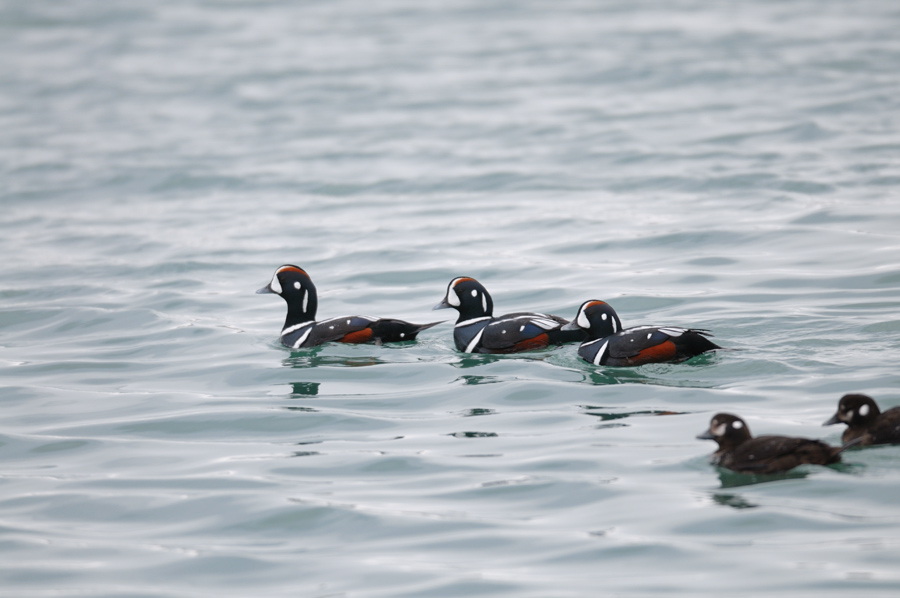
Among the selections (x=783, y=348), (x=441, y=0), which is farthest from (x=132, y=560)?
(x=441, y=0)

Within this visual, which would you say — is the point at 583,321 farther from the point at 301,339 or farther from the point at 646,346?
the point at 301,339

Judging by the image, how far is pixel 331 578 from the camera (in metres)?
6.79

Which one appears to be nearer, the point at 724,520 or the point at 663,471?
the point at 724,520

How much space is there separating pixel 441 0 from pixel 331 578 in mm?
39281

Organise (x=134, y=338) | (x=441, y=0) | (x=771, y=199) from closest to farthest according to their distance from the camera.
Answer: (x=134, y=338) → (x=771, y=199) → (x=441, y=0)

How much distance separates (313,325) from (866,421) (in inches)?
233

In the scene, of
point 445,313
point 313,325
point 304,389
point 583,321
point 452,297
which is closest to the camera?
point 304,389

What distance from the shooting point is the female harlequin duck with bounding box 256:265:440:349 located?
11.5m

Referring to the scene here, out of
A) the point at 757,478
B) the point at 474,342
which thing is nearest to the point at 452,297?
the point at 474,342

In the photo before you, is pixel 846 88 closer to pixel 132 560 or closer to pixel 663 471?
pixel 663 471

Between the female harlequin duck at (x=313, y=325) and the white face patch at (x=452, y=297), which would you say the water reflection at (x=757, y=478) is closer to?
the white face patch at (x=452, y=297)

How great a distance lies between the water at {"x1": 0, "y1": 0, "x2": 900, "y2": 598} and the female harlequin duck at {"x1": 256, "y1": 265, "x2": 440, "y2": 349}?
160 mm

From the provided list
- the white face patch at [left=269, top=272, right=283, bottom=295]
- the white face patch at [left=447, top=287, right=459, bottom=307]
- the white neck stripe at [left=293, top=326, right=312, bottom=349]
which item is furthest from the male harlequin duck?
the white face patch at [left=269, top=272, right=283, bottom=295]

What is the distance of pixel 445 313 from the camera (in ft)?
45.5
